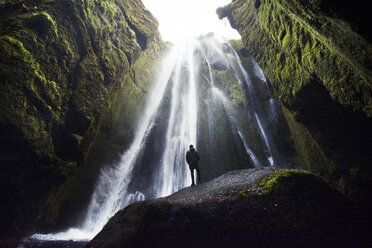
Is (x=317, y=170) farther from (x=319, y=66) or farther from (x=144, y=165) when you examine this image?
(x=144, y=165)

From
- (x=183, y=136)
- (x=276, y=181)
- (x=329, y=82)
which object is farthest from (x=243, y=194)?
(x=183, y=136)

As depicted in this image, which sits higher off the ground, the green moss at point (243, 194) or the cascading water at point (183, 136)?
the cascading water at point (183, 136)

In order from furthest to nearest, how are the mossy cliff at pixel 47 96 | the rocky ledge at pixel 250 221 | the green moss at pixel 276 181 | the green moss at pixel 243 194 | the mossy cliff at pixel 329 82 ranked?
the mossy cliff at pixel 47 96
the green moss at pixel 276 181
the green moss at pixel 243 194
the rocky ledge at pixel 250 221
the mossy cliff at pixel 329 82

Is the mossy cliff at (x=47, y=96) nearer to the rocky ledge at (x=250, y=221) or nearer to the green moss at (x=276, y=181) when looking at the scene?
the rocky ledge at (x=250, y=221)

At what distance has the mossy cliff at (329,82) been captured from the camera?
4.28 meters

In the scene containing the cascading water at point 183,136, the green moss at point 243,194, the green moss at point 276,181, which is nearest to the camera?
the green moss at point 243,194

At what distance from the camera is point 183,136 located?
1775 cm

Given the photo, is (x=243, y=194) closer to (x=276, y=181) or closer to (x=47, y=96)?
(x=276, y=181)

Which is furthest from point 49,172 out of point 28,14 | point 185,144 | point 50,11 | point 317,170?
point 317,170

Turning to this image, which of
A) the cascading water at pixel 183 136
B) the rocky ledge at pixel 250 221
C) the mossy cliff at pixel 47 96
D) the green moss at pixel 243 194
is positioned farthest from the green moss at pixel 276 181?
the mossy cliff at pixel 47 96

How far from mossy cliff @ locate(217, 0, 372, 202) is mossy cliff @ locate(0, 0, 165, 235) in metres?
9.48

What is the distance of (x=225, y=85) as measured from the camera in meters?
21.6

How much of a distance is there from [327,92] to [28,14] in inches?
528

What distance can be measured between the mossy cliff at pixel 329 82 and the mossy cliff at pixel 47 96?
31.1 ft
